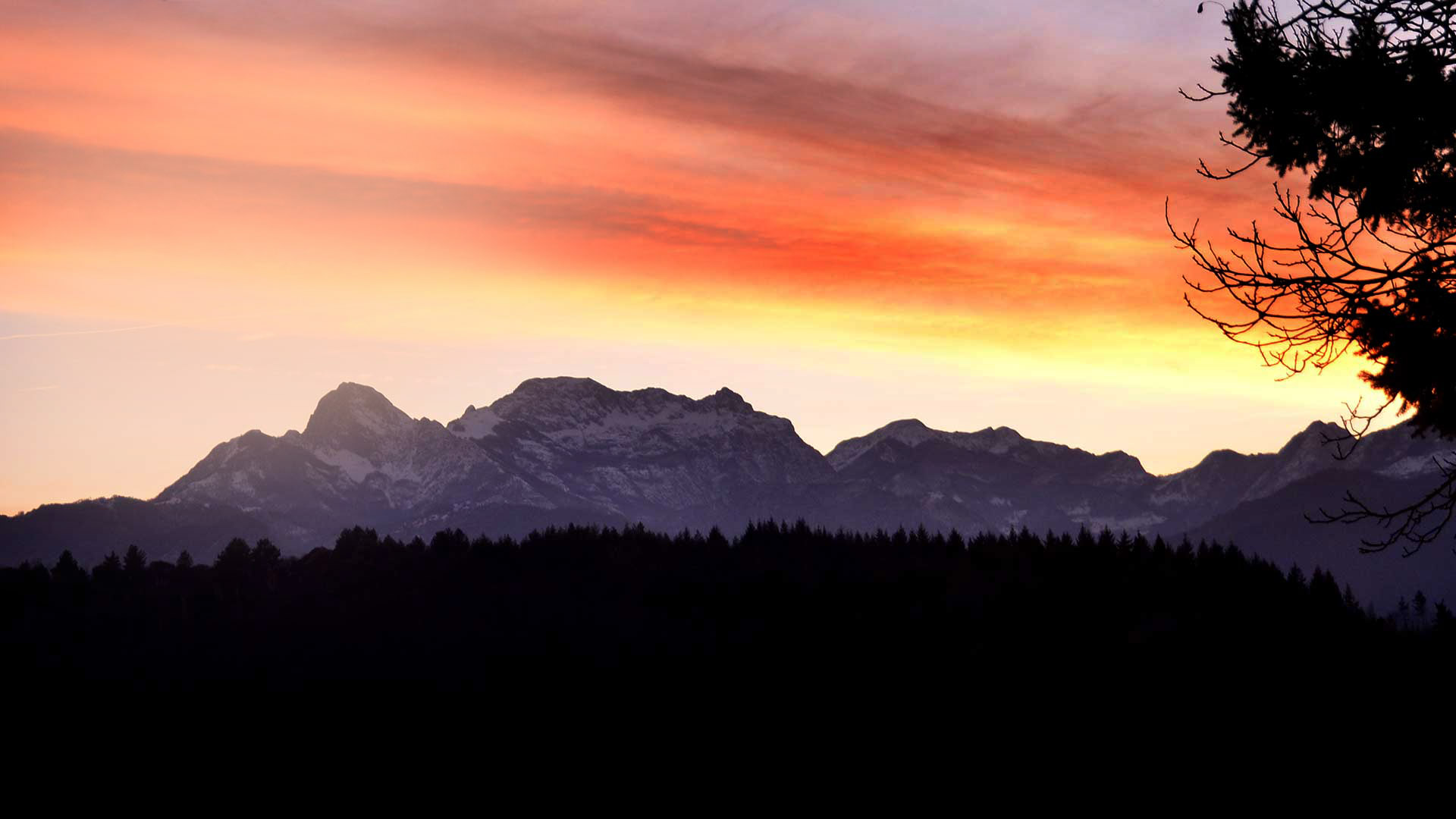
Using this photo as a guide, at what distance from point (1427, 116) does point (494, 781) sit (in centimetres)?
13344

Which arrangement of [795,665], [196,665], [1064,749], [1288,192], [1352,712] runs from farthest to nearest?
[196,665] < [795,665] < [1064,749] < [1352,712] < [1288,192]

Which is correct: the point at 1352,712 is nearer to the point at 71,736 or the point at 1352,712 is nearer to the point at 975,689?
the point at 975,689

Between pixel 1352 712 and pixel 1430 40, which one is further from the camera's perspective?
pixel 1352 712

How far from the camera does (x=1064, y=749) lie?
4311 inches

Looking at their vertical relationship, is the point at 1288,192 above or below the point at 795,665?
above

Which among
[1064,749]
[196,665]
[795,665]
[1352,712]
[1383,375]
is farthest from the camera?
[196,665]

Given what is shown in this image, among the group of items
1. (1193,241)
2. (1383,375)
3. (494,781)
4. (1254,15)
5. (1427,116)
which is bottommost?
(494,781)

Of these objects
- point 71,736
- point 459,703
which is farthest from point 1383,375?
point 71,736

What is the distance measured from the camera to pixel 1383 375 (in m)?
17.9

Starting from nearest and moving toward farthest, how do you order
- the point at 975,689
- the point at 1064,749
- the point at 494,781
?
1. the point at 1064,749
2. the point at 975,689
3. the point at 494,781

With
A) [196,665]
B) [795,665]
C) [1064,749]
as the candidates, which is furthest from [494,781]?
[196,665]

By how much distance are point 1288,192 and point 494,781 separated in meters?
133

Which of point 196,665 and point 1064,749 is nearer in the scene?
point 1064,749

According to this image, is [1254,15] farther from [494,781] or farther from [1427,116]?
[494,781]
